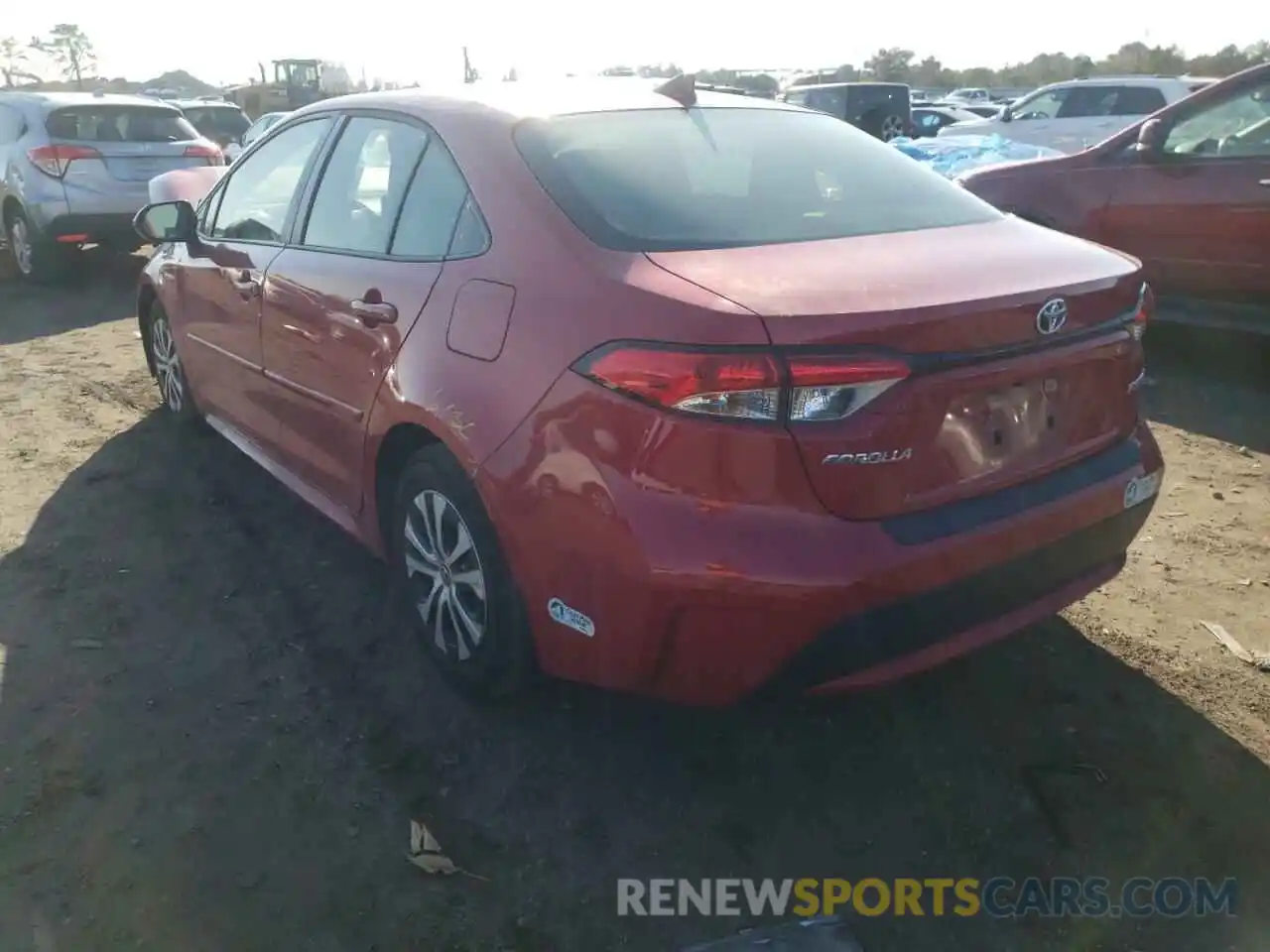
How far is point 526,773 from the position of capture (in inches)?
108

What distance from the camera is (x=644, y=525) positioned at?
7.19 feet

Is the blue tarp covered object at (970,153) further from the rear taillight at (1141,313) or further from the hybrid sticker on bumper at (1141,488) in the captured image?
the hybrid sticker on bumper at (1141,488)

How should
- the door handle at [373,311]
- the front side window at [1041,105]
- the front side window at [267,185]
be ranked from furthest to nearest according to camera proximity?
the front side window at [1041,105] → the front side window at [267,185] → the door handle at [373,311]

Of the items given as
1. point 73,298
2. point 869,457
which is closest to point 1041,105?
point 73,298

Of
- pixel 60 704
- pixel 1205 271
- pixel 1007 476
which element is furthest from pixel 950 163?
pixel 60 704

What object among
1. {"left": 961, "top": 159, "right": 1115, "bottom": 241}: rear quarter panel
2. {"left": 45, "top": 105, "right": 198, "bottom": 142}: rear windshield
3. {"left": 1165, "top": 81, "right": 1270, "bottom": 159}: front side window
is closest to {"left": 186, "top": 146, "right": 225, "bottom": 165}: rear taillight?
{"left": 45, "top": 105, "right": 198, "bottom": 142}: rear windshield

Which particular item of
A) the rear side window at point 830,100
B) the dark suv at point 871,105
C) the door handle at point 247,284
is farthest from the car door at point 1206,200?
the rear side window at point 830,100

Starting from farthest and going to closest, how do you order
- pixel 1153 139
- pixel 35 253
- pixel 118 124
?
pixel 118 124, pixel 35 253, pixel 1153 139

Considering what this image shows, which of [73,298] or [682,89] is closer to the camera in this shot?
[682,89]

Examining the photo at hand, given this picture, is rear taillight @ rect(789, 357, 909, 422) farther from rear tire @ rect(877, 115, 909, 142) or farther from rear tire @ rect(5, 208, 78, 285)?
rear tire @ rect(877, 115, 909, 142)

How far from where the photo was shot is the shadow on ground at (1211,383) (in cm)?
517

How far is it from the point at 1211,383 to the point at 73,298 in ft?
28.0

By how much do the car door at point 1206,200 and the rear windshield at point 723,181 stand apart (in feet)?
10.7

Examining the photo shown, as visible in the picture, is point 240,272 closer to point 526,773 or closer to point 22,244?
point 526,773
